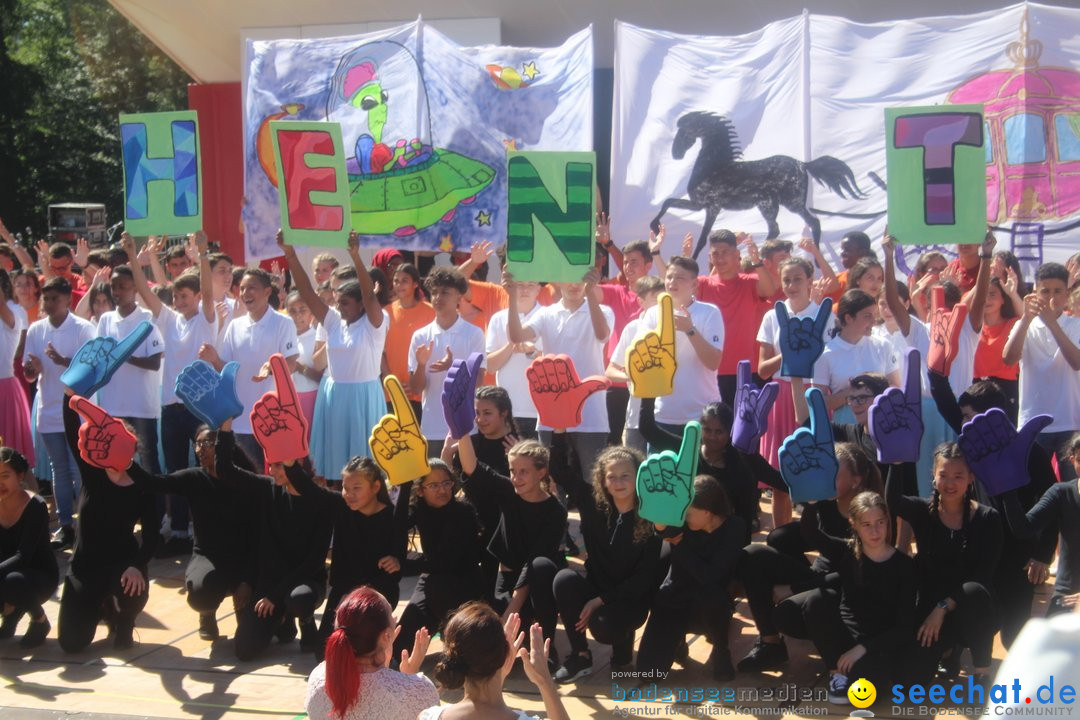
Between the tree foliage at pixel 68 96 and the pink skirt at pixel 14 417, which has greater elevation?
the tree foliage at pixel 68 96

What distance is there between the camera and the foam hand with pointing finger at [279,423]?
5.50 meters

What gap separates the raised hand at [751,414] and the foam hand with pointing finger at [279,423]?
2133 mm

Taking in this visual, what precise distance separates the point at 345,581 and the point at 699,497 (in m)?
1.77

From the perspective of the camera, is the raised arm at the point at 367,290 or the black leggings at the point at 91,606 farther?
the raised arm at the point at 367,290

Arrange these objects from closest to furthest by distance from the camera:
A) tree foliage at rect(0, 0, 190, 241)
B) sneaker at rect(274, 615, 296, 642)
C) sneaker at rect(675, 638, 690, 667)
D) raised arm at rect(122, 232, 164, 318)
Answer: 1. sneaker at rect(675, 638, 690, 667)
2. sneaker at rect(274, 615, 296, 642)
3. raised arm at rect(122, 232, 164, 318)
4. tree foliage at rect(0, 0, 190, 241)

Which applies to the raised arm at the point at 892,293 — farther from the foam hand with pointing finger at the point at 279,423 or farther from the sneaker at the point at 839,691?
the foam hand with pointing finger at the point at 279,423

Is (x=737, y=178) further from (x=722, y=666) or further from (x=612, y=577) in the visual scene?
(x=722, y=666)

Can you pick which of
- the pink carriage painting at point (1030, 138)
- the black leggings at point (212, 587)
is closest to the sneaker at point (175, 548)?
the black leggings at point (212, 587)

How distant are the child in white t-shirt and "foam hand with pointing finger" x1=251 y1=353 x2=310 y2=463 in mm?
3793

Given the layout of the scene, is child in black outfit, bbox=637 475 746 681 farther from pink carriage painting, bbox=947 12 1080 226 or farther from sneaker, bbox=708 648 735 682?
pink carriage painting, bbox=947 12 1080 226

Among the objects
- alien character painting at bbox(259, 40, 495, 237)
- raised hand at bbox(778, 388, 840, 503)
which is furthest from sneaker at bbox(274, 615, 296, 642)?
alien character painting at bbox(259, 40, 495, 237)

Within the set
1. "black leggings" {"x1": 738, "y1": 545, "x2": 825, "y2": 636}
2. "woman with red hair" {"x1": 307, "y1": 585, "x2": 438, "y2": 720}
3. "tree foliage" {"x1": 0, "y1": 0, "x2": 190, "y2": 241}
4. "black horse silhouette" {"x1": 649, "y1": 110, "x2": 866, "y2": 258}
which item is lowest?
"black leggings" {"x1": 738, "y1": 545, "x2": 825, "y2": 636}

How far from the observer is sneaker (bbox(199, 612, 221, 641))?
577 cm

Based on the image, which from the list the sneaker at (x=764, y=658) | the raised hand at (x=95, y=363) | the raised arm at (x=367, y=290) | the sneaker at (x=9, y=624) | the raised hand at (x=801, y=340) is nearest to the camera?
the sneaker at (x=764, y=658)
